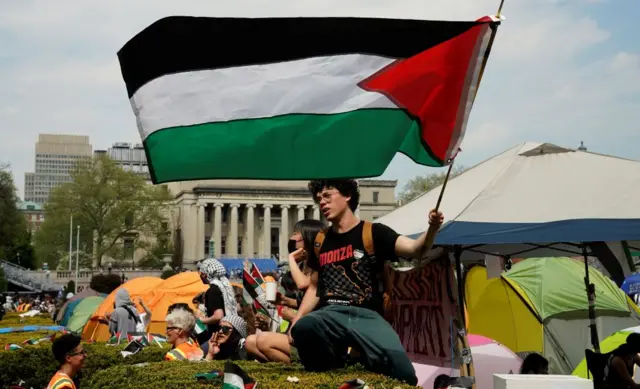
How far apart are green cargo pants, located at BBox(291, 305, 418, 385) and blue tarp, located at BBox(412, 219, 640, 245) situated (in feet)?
8.83

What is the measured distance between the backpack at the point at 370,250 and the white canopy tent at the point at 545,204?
7.83ft

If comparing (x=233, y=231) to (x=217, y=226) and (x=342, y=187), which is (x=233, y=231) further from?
(x=342, y=187)

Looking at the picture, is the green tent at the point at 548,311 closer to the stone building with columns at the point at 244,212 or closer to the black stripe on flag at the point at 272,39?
the black stripe on flag at the point at 272,39

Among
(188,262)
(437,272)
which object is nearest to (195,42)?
(437,272)

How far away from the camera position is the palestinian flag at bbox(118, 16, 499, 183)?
4723 mm

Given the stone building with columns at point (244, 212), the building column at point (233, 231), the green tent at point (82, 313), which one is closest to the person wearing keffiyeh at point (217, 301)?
the green tent at point (82, 313)

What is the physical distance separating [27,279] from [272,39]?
7466 centimetres

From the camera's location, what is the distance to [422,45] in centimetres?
479

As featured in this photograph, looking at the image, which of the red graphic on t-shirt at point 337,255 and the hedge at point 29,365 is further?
the hedge at point 29,365

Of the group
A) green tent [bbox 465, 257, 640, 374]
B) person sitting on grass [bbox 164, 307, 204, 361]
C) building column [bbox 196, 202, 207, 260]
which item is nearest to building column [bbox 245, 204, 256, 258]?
building column [bbox 196, 202, 207, 260]

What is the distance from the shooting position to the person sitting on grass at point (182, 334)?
668 centimetres

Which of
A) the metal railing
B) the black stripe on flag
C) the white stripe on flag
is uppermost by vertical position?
the black stripe on flag

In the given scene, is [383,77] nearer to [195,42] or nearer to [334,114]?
[334,114]

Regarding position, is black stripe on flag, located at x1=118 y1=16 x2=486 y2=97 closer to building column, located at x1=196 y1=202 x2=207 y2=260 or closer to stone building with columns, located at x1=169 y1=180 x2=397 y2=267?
stone building with columns, located at x1=169 y1=180 x2=397 y2=267
